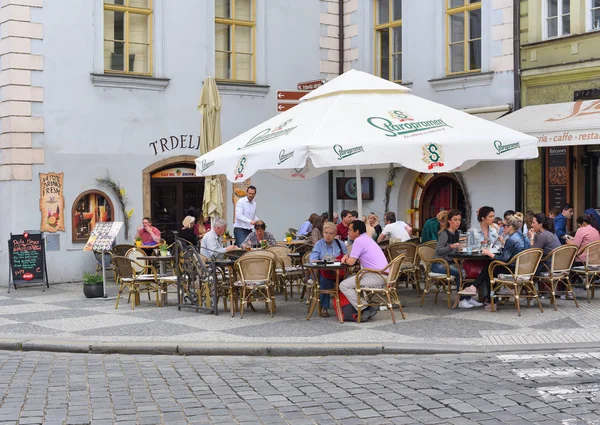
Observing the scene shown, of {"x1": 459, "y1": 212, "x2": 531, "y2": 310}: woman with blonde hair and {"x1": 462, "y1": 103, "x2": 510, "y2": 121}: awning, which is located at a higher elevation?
{"x1": 462, "y1": 103, "x2": 510, "y2": 121}: awning

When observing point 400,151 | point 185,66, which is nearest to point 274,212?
point 185,66

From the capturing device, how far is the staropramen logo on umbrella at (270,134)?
497 inches

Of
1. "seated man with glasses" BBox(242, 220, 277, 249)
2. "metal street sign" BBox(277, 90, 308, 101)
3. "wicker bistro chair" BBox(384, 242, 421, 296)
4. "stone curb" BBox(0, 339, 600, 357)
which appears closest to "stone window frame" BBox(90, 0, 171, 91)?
"metal street sign" BBox(277, 90, 308, 101)

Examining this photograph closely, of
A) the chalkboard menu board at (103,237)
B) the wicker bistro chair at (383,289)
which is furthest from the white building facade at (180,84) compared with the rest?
the wicker bistro chair at (383,289)

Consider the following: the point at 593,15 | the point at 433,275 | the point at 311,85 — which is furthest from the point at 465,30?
the point at 433,275

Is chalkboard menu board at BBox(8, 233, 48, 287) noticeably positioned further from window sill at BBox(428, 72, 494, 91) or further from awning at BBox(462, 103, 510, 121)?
awning at BBox(462, 103, 510, 121)

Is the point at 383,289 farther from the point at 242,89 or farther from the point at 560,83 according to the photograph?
the point at 242,89

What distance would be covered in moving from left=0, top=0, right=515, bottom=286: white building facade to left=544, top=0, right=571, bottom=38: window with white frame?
2.87 ft

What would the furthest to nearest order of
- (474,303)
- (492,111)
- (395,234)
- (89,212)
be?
(89,212) → (492,111) → (395,234) → (474,303)

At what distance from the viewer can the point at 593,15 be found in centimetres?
1720

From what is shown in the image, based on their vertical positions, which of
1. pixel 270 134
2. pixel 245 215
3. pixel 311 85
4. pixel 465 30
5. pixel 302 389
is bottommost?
pixel 302 389

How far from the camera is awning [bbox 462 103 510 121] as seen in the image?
18391 mm

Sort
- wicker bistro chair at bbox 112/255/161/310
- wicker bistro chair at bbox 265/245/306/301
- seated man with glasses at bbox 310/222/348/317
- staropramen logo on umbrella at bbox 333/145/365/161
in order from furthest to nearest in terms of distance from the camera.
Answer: wicker bistro chair at bbox 265/245/306/301, wicker bistro chair at bbox 112/255/161/310, seated man with glasses at bbox 310/222/348/317, staropramen logo on umbrella at bbox 333/145/365/161

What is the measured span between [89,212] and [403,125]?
28.4 feet
